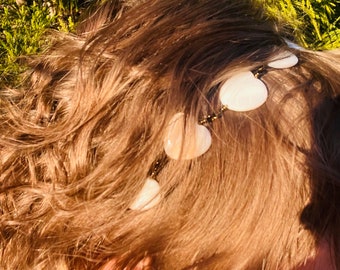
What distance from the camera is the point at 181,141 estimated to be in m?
0.77

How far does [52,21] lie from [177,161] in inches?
42.6

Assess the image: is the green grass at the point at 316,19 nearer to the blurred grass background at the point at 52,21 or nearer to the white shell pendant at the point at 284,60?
the blurred grass background at the point at 52,21

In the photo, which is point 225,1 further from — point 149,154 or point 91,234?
point 91,234

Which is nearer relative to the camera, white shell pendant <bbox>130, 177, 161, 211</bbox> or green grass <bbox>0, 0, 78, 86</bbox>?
white shell pendant <bbox>130, 177, 161, 211</bbox>

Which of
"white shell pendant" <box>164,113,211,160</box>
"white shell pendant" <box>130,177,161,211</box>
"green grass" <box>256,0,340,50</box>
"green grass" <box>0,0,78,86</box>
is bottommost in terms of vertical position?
"green grass" <box>256,0,340,50</box>

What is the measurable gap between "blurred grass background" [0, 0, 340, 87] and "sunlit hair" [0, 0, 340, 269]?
2.03ft

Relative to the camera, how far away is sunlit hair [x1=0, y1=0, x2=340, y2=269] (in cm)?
79

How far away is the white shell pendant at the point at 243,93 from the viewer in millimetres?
794

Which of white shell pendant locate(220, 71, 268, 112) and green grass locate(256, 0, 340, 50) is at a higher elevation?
white shell pendant locate(220, 71, 268, 112)

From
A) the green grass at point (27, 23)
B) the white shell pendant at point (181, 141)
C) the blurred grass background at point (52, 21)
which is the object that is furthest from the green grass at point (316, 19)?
the white shell pendant at point (181, 141)

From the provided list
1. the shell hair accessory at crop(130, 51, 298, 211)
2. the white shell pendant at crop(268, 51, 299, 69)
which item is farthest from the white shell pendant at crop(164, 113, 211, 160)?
the white shell pendant at crop(268, 51, 299, 69)

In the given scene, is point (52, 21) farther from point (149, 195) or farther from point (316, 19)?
point (149, 195)

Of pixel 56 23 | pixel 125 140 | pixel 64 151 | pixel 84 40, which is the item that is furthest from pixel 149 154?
pixel 56 23

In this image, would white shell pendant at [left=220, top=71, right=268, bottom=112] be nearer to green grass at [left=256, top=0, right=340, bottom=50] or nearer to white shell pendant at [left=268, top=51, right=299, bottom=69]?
white shell pendant at [left=268, top=51, right=299, bottom=69]
